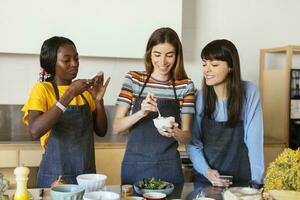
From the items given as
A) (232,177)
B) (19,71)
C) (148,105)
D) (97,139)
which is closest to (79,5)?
(19,71)

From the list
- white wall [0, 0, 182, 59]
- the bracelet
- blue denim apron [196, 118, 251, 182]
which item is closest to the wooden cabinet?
white wall [0, 0, 182, 59]

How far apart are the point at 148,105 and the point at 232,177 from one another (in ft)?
1.53

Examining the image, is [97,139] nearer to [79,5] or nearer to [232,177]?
[79,5]

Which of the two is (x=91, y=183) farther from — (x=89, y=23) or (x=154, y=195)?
(x=89, y=23)

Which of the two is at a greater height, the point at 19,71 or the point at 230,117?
the point at 19,71

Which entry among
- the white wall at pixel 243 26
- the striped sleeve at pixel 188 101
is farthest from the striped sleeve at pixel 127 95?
the white wall at pixel 243 26

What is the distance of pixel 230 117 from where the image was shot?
1.72 meters

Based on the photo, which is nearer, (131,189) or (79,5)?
(131,189)

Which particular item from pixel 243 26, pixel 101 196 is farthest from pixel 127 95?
pixel 243 26

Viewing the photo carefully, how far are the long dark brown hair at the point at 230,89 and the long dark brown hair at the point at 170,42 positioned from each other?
14 centimetres

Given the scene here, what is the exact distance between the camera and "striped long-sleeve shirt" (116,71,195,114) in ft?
5.55

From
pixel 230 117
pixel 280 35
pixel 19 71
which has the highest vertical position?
pixel 280 35

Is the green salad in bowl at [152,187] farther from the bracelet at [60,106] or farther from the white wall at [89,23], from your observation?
the white wall at [89,23]

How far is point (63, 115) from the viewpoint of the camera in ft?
5.38
